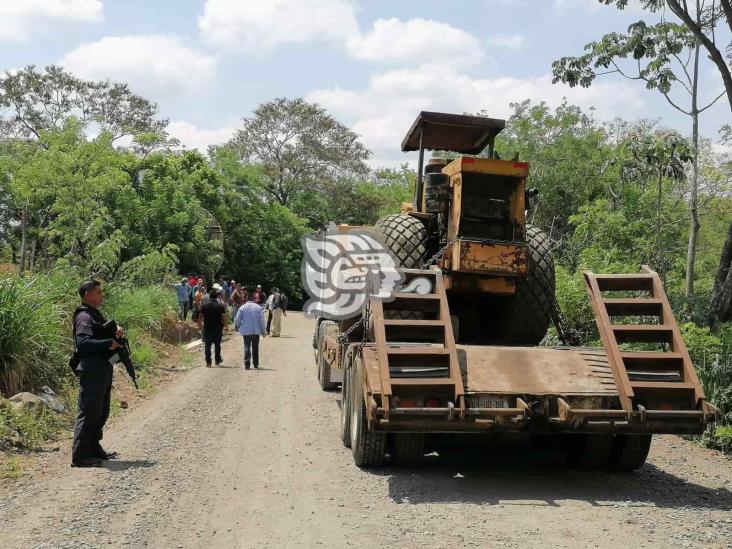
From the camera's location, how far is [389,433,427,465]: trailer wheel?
22.1ft

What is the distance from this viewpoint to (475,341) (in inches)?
344

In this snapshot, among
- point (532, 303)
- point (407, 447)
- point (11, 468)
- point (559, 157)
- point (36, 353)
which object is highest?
point (559, 157)

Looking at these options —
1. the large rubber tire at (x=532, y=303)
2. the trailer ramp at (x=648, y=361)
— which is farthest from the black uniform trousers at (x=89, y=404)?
the trailer ramp at (x=648, y=361)

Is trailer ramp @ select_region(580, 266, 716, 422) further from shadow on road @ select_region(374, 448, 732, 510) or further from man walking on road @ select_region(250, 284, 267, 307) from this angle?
man walking on road @ select_region(250, 284, 267, 307)

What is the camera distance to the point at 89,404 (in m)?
6.88

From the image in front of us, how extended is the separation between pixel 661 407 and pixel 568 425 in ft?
2.83

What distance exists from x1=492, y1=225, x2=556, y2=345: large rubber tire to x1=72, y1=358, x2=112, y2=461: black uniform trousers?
4.32 metres

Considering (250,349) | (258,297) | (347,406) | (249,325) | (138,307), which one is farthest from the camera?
(258,297)

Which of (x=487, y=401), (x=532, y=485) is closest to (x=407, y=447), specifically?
(x=487, y=401)

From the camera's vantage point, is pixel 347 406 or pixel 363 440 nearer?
pixel 363 440

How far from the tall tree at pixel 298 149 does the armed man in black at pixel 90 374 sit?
3919cm

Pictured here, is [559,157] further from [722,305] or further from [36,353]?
[36,353]

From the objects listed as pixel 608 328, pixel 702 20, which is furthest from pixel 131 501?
pixel 702 20

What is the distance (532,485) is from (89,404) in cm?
414
